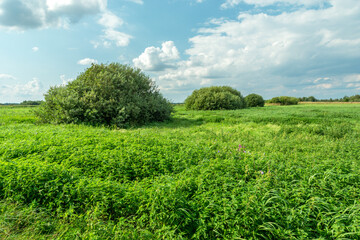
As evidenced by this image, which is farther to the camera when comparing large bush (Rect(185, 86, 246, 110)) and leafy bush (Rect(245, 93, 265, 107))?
leafy bush (Rect(245, 93, 265, 107))

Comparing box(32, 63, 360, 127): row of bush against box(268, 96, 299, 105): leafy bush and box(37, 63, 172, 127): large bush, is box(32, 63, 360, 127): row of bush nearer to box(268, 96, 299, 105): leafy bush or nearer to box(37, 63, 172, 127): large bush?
box(37, 63, 172, 127): large bush

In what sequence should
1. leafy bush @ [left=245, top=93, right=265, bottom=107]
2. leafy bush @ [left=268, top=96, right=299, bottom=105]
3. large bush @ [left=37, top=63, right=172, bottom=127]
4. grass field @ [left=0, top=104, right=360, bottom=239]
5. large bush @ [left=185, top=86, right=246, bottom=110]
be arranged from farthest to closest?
leafy bush @ [left=268, top=96, right=299, bottom=105] < leafy bush @ [left=245, top=93, right=265, bottom=107] < large bush @ [left=185, top=86, right=246, bottom=110] < large bush @ [left=37, top=63, right=172, bottom=127] < grass field @ [left=0, top=104, right=360, bottom=239]

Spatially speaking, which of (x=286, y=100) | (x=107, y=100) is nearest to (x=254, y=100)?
(x=286, y=100)

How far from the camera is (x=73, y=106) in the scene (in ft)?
48.6

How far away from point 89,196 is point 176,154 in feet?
9.62

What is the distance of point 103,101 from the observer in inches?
622

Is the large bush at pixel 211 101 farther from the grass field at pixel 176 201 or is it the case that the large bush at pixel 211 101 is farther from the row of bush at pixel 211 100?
the grass field at pixel 176 201

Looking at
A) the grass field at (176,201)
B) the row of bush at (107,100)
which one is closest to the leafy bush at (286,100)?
the row of bush at (107,100)

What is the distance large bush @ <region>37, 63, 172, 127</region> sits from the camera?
591 inches

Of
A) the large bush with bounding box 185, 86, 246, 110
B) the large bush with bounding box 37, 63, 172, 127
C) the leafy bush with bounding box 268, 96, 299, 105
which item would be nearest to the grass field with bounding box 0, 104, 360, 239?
Answer: the large bush with bounding box 37, 63, 172, 127

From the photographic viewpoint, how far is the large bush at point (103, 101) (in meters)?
15.0

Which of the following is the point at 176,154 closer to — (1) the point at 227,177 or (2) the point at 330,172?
(1) the point at 227,177

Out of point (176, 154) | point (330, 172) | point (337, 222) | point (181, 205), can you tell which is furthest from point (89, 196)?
point (330, 172)

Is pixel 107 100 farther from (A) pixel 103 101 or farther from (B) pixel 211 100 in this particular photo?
(B) pixel 211 100
